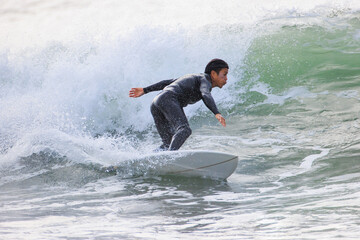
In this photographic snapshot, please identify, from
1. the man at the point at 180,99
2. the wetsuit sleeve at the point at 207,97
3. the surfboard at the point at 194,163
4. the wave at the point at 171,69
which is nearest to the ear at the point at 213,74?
the man at the point at 180,99

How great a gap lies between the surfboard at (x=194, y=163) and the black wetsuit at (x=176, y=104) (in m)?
0.13

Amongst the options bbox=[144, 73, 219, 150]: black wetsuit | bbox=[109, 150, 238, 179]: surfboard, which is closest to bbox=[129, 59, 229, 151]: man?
bbox=[144, 73, 219, 150]: black wetsuit

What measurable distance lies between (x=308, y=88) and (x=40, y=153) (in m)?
5.21

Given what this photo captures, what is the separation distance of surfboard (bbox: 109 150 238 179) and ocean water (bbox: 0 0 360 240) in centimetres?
13

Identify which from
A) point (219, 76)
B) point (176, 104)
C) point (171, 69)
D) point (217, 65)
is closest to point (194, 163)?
point (176, 104)

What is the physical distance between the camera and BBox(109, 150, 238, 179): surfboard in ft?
18.1

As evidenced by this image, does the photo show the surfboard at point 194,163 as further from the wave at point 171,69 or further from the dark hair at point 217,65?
the wave at point 171,69

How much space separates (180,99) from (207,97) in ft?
1.72

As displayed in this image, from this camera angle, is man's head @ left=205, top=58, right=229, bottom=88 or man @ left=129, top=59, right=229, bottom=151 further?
man's head @ left=205, top=58, right=229, bottom=88

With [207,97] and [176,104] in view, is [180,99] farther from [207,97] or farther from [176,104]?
[207,97]

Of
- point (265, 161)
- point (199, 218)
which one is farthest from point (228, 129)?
point (199, 218)

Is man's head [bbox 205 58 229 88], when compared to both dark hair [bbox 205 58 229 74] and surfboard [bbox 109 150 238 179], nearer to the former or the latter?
dark hair [bbox 205 58 229 74]

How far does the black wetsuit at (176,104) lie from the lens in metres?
5.55

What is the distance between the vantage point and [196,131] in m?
8.45
